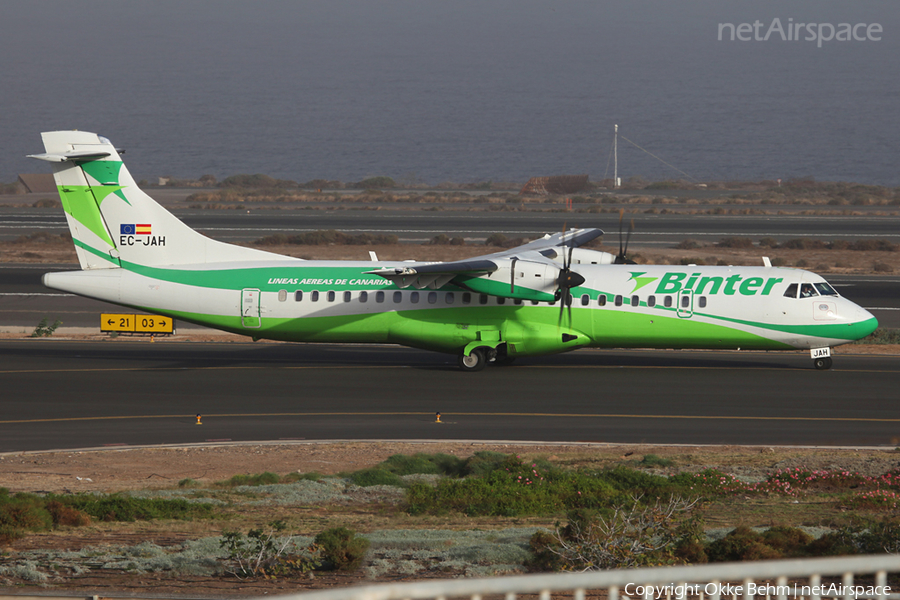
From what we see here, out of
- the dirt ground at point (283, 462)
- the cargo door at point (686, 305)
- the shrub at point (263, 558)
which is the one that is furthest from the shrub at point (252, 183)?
the shrub at point (263, 558)

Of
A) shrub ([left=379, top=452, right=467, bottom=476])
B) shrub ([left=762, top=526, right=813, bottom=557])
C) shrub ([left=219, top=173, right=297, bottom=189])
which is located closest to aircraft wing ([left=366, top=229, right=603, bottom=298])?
shrub ([left=379, top=452, right=467, bottom=476])

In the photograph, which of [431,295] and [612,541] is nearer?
[612,541]

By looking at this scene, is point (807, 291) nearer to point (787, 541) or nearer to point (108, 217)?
point (787, 541)

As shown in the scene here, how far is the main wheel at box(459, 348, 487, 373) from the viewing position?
31188 millimetres

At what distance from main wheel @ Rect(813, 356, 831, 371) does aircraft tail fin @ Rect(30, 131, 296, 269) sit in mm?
20412

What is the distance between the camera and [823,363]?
30.6m

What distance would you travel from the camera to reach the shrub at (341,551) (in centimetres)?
1257

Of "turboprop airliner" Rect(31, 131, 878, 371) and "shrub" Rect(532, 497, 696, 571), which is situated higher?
"turboprop airliner" Rect(31, 131, 878, 371)

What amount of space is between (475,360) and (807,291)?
35.8ft

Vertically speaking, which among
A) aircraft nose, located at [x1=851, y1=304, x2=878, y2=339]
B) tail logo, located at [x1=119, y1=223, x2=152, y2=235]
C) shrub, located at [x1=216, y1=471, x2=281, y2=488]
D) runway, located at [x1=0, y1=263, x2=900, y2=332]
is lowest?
shrub, located at [x1=216, y1=471, x2=281, y2=488]

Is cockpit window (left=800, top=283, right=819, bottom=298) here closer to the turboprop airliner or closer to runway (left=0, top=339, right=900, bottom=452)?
the turboprop airliner

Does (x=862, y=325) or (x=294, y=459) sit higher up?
(x=862, y=325)

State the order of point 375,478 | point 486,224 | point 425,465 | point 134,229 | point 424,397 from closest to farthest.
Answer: point 375,478, point 425,465, point 424,397, point 134,229, point 486,224

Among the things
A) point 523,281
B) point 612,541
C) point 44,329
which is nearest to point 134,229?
point 44,329
